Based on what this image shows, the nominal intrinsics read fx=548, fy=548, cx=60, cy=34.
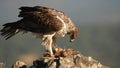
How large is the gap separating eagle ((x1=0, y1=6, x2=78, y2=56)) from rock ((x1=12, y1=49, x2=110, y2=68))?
54.4 inches

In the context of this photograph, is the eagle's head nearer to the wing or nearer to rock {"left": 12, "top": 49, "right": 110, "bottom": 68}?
the wing

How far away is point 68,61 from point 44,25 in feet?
11.2

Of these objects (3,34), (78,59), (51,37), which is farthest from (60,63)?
(3,34)

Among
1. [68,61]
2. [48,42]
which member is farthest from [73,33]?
[68,61]

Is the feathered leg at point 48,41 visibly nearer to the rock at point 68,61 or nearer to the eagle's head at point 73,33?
the eagle's head at point 73,33

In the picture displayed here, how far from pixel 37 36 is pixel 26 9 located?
1275 mm

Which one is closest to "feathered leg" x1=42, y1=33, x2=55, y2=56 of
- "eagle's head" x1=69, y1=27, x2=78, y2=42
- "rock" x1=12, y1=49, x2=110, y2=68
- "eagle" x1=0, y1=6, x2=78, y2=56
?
"eagle" x1=0, y1=6, x2=78, y2=56

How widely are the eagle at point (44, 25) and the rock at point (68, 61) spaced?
138 centimetres

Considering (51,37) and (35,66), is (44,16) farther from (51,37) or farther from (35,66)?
(35,66)

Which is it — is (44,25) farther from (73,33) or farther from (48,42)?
(73,33)

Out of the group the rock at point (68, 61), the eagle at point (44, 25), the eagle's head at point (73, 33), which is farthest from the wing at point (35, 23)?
the rock at point (68, 61)

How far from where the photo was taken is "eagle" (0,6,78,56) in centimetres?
2178

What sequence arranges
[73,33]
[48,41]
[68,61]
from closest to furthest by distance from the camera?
[68,61], [48,41], [73,33]

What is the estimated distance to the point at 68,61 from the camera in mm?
19172
